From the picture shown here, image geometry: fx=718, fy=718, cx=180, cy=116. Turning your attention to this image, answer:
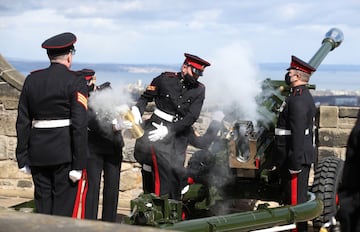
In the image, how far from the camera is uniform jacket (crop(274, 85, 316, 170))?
5.50 metres

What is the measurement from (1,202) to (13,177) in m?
0.64

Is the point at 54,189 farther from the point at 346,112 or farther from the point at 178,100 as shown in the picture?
the point at 346,112

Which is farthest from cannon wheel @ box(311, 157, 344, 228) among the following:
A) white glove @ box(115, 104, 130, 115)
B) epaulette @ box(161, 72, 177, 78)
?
white glove @ box(115, 104, 130, 115)

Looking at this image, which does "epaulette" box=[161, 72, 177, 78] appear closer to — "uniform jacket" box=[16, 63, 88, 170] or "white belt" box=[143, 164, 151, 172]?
"white belt" box=[143, 164, 151, 172]

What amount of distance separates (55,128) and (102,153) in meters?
1.16

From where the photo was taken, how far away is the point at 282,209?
17.4ft

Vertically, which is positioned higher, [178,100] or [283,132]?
[178,100]

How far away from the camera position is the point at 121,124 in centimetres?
535

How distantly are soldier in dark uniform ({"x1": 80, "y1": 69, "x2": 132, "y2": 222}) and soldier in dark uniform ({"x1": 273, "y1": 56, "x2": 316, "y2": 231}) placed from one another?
49.5 inches

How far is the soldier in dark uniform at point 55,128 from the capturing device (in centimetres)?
457

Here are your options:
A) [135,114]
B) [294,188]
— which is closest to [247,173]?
[294,188]

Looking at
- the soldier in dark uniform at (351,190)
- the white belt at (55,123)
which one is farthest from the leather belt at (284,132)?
the soldier in dark uniform at (351,190)

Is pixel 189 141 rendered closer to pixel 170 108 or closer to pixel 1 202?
pixel 170 108

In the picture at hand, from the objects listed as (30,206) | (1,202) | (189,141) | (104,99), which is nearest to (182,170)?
(189,141)
